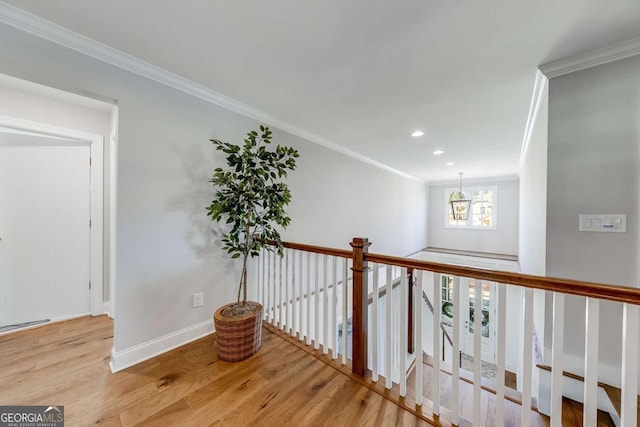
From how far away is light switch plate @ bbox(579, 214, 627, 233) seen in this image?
1522 millimetres

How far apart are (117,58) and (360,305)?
2554mm

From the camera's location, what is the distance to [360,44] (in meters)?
1.58

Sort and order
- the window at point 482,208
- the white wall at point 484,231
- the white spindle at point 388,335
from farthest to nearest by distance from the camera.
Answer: the window at point 482,208 → the white wall at point 484,231 → the white spindle at point 388,335

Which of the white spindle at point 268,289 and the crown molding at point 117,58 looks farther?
the white spindle at point 268,289

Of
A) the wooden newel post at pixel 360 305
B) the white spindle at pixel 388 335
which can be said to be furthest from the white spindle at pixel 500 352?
the wooden newel post at pixel 360 305

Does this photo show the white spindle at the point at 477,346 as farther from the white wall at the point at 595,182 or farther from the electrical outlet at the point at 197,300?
the electrical outlet at the point at 197,300

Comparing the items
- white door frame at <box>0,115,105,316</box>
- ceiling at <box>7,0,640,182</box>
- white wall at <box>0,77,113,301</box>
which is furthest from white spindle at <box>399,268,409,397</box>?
white door frame at <box>0,115,105,316</box>

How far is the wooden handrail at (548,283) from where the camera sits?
0.93 meters

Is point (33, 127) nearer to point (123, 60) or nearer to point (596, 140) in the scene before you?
point (123, 60)


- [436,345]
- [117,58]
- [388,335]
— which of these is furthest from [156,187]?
[436,345]

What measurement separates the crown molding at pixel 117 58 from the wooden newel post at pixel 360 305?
1.87m

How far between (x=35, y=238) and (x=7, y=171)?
0.68m

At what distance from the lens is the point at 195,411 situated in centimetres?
144

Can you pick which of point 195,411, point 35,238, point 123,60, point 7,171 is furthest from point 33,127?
point 195,411
